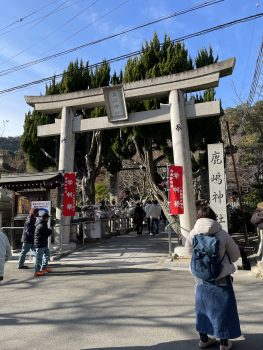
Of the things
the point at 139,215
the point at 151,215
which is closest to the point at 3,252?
the point at 151,215

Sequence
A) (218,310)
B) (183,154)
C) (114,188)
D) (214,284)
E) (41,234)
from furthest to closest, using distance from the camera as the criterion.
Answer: (114,188) < (183,154) < (41,234) < (214,284) < (218,310)

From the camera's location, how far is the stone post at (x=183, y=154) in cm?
1229

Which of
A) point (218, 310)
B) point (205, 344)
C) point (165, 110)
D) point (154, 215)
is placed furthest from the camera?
point (154, 215)

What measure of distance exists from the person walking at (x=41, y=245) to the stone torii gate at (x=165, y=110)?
3.65 meters

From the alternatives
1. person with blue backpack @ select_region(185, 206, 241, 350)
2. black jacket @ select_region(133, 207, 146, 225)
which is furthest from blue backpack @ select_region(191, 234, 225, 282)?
black jacket @ select_region(133, 207, 146, 225)

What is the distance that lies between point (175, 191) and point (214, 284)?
301 inches

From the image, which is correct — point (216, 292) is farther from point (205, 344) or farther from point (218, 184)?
point (218, 184)

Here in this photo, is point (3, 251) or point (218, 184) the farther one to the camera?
point (218, 184)

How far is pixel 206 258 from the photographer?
4.44 metres

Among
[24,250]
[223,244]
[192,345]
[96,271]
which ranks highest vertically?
[223,244]

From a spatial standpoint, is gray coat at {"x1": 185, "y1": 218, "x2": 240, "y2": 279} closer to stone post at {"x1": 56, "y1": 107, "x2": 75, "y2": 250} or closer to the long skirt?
the long skirt

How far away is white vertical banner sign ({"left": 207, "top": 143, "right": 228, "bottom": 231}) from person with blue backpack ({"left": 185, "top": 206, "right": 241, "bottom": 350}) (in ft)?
21.3

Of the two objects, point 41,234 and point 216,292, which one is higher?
point 41,234

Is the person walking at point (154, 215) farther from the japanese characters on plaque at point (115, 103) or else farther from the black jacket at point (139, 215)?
the japanese characters on plaque at point (115, 103)
